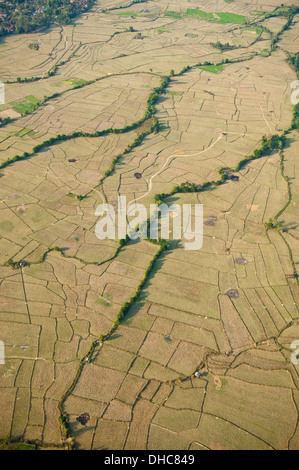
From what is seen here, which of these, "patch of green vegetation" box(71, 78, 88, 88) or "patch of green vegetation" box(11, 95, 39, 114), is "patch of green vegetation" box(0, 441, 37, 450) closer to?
"patch of green vegetation" box(11, 95, 39, 114)

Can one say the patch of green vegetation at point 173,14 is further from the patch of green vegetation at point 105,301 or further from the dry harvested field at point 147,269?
the patch of green vegetation at point 105,301

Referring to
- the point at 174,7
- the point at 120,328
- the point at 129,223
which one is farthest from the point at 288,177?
the point at 174,7

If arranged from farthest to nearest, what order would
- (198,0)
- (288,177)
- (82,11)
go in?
1. (198,0)
2. (82,11)
3. (288,177)

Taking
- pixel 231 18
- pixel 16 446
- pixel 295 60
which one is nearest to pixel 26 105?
pixel 16 446

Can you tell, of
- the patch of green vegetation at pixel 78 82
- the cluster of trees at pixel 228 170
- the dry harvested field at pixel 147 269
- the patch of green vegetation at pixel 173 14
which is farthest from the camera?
the patch of green vegetation at pixel 173 14

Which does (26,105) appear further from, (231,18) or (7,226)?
(231,18)

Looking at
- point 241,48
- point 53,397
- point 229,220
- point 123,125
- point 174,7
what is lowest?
point 53,397

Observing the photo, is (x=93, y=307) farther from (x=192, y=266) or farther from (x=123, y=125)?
(x=123, y=125)

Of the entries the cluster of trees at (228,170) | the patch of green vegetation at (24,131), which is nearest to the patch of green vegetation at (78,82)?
the patch of green vegetation at (24,131)
